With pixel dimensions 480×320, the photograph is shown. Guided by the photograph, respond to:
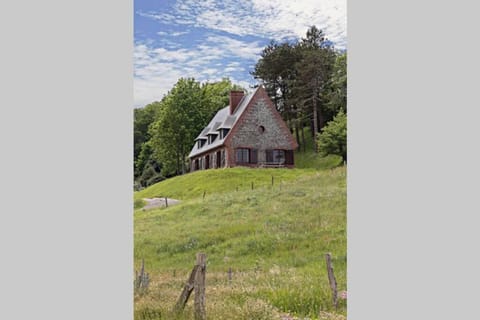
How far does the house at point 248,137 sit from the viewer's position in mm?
10758

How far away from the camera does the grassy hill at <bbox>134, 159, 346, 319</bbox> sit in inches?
380

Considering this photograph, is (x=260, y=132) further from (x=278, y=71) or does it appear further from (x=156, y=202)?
(x=156, y=202)

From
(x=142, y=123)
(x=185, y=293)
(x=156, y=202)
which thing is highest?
(x=142, y=123)

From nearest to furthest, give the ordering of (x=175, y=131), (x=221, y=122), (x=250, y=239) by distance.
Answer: (x=250, y=239), (x=221, y=122), (x=175, y=131)

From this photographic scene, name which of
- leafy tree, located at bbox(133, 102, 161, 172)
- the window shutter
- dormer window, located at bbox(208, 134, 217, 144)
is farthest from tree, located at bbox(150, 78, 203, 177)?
the window shutter

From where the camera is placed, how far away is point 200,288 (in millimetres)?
9453

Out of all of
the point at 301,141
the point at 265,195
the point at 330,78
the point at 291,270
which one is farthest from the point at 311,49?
the point at 291,270

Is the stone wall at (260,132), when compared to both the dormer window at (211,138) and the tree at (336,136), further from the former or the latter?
the tree at (336,136)

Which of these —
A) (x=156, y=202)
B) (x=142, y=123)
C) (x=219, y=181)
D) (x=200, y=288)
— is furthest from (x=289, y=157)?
(x=200, y=288)

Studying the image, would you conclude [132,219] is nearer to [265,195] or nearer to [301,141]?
[265,195]

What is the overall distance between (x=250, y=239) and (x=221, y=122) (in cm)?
174

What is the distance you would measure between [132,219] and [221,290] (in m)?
1.62

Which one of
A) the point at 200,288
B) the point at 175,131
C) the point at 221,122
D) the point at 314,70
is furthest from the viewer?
the point at 314,70

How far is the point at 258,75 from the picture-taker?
10766mm
